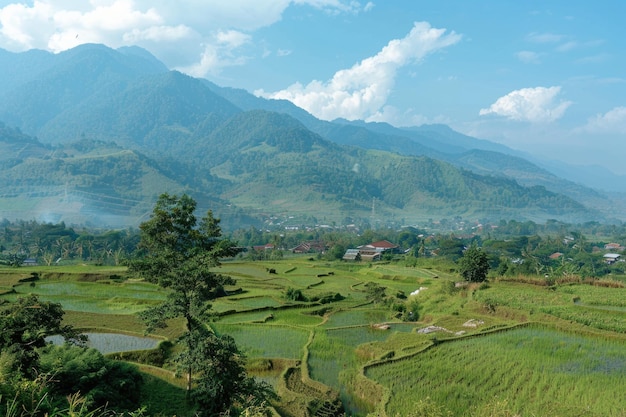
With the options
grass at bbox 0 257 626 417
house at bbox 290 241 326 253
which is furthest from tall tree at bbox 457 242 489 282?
house at bbox 290 241 326 253

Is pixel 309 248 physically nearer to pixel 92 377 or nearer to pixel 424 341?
pixel 424 341

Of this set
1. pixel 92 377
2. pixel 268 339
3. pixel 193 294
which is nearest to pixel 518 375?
pixel 193 294

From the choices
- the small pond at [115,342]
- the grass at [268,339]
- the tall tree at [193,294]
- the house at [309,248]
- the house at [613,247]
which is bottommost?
the house at [309,248]

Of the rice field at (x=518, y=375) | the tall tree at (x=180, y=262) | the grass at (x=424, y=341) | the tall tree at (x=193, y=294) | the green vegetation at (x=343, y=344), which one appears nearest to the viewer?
the tall tree at (x=193, y=294)

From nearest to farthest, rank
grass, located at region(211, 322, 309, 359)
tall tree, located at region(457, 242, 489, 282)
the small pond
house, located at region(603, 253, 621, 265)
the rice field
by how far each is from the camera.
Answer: the rice field < the small pond < grass, located at region(211, 322, 309, 359) < tall tree, located at region(457, 242, 489, 282) < house, located at region(603, 253, 621, 265)

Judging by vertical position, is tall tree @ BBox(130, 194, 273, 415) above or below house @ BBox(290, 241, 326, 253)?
above

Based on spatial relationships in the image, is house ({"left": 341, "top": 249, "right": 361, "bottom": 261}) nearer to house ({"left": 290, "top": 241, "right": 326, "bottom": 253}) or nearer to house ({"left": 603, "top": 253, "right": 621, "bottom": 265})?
house ({"left": 290, "top": 241, "right": 326, "bottom": 253})

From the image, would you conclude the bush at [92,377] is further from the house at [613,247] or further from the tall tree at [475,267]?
the house at [613,247]

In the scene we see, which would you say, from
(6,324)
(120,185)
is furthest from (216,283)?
(120,185)

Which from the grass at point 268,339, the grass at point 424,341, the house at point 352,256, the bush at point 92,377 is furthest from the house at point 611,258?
the bush at point 92,377
